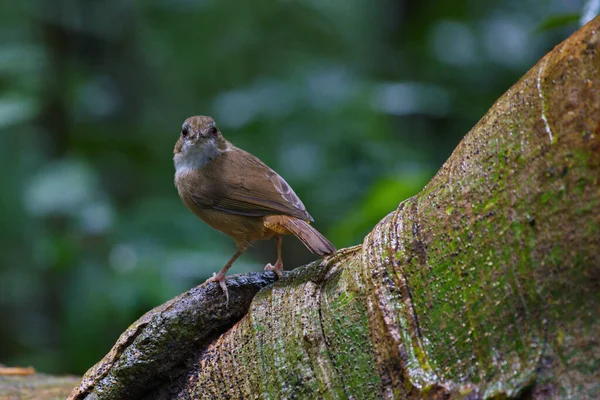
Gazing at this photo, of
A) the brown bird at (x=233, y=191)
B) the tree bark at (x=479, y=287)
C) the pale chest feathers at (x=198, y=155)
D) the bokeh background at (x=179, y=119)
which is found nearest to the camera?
the tree bark at (x=479, y=287)

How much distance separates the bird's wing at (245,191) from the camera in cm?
319

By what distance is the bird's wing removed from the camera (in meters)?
3.19

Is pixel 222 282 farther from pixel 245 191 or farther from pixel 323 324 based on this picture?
pixel 245 191

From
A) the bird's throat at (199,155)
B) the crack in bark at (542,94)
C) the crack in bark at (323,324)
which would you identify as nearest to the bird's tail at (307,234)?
the crack in bark at (323,324)

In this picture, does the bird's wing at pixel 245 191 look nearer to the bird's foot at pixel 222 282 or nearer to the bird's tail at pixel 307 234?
the bird's tail at pixel 307 234

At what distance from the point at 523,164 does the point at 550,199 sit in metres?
0.13

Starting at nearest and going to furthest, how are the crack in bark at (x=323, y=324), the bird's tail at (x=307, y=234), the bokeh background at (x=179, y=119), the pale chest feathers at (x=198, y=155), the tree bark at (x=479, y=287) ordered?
the tree bark at (x=479, y=287), the crack in bark at (x=323, y=324), the bird's tail at (x=307, y=234), the pale chest feathers at (x=198, y=155), the bokeh background at (x=179, y=119)

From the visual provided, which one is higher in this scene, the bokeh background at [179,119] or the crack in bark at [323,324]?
the bokeh background at [179,119]

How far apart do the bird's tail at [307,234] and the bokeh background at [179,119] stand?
3.69 ft

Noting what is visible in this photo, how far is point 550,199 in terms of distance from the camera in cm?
168

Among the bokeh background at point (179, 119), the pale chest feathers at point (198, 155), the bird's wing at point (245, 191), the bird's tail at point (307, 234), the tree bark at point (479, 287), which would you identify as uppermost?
the bokeh background at point (179, 119)

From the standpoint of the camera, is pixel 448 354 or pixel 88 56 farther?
pixel 88 56

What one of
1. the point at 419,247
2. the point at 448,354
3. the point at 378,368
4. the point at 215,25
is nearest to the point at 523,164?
the point at 419,247

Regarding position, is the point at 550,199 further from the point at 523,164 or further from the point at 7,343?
the point at 7,343
